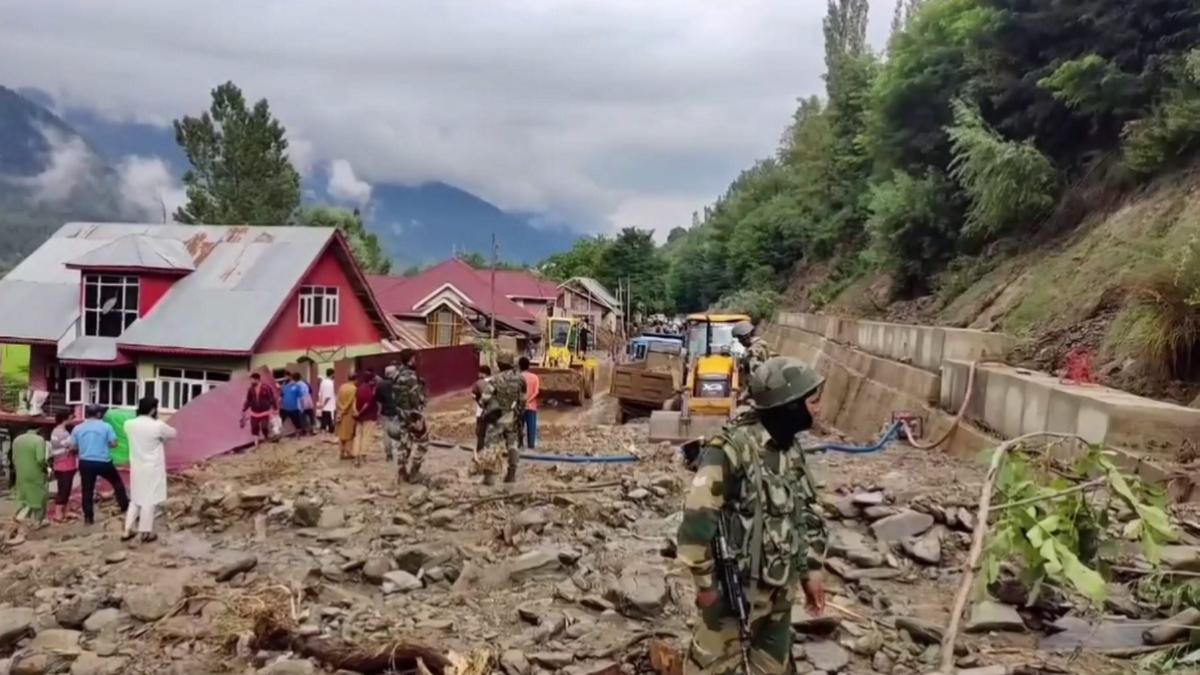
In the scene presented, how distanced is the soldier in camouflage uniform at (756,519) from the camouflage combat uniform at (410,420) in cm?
777

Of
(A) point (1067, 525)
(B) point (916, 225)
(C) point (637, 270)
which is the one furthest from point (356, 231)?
(A) point (1067, 525)

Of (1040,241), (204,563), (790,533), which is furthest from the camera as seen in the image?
(1040,241)

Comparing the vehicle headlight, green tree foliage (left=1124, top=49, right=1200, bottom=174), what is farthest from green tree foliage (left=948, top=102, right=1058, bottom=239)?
the vehicle headlight

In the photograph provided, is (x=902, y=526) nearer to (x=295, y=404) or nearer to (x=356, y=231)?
(x=295, y=404)

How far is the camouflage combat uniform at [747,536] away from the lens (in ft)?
12.3

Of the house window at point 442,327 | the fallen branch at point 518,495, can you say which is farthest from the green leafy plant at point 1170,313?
the house window at point 442,327

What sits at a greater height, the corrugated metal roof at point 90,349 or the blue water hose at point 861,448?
the blue water hose at point 861,448

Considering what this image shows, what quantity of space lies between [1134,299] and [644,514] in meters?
5.57

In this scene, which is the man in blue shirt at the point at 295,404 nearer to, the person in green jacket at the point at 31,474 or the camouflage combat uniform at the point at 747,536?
the person in green jacket at the point at 31,474

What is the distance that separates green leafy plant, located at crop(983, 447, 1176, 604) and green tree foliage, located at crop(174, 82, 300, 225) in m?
43.0

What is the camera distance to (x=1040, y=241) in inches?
701

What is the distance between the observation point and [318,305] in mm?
25391

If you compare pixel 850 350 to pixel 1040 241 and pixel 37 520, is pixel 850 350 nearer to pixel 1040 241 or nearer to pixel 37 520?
pixel 1040 241

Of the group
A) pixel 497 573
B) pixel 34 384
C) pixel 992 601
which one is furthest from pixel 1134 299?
pixel 34 384
